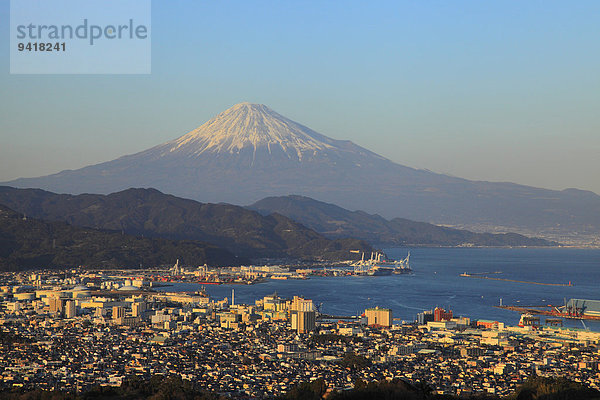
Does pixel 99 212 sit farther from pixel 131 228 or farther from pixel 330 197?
pixel 330 197

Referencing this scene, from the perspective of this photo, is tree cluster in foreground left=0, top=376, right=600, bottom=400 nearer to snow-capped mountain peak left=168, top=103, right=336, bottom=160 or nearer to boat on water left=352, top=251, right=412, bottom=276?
boat on water left=352, top=251, right=412, bottom=276

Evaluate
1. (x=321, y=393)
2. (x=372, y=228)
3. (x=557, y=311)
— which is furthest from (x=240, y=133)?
(x=321, y=393)

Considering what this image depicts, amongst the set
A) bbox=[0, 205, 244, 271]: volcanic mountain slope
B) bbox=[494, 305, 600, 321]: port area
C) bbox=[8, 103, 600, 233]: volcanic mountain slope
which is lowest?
bbox=[494, 305, 600, 321]: port area

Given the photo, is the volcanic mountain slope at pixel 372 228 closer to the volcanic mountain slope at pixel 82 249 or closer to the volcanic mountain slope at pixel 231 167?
the volcanic mountain slope at pixel 231 167

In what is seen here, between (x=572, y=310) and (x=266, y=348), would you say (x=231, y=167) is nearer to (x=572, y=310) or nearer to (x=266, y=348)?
(x=572, y=310)

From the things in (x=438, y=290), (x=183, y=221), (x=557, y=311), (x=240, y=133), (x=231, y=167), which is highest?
(x=240, y=133)

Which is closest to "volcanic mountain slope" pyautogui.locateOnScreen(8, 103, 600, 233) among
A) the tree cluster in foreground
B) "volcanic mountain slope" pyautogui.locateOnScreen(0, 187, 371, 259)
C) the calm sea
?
"volcanic mountain slope" pyautogui.locateOnScreen(0, 187, 371, 259)
